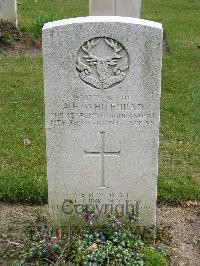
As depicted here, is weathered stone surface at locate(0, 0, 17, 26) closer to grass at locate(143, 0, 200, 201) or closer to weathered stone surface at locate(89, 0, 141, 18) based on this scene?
weathered stone surface at locate(89, 0, 141, 18)

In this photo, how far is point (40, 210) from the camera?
5039 mm

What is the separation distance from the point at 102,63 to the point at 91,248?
1.31 m

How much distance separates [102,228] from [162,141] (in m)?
2.21

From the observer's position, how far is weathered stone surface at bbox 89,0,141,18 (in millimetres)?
9914

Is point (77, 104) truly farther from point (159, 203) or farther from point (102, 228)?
point (159, 203)

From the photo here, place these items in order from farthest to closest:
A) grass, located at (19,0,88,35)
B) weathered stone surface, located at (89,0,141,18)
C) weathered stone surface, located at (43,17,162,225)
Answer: grass, located at (19,0,88,35)
weathered stone surface, located at (89,0,141,18)
weathered stone surface, located at (43,17,162,225)

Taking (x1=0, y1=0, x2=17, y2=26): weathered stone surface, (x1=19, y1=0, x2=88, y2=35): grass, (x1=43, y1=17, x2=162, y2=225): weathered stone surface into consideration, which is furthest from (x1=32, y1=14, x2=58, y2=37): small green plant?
(x1=43, y1=17, x2=162, y2=225): weathered stone surface

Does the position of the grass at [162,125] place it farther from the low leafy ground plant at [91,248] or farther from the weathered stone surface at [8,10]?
the low leafy ground plant at [91,248]

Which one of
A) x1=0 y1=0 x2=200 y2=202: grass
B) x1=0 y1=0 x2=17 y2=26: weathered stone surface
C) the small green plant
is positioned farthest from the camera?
x1=0 y1=0 x2=17 y2=26: weathered stone surface

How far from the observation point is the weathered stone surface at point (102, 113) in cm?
398

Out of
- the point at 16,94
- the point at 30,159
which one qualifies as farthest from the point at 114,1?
the point at 30,159

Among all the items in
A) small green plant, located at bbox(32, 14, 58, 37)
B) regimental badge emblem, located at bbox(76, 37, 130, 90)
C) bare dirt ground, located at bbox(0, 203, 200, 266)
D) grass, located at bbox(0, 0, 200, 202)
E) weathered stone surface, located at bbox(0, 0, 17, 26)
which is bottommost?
bare dirt ground, located at bbox(0, 203, 200, 266)

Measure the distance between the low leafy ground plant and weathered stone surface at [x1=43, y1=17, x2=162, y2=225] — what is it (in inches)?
6.9

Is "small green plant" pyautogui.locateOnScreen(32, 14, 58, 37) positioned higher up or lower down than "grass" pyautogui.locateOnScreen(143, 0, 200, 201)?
higher up
